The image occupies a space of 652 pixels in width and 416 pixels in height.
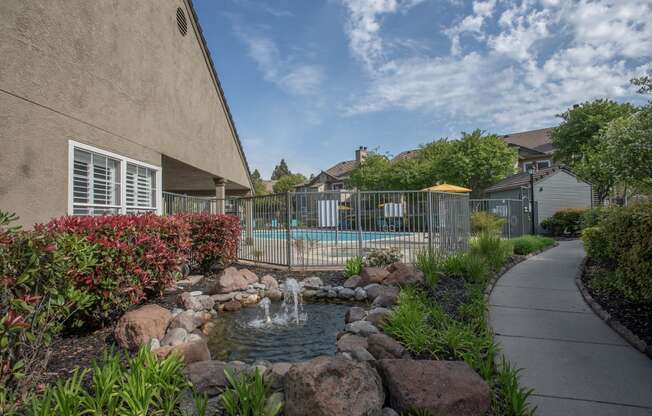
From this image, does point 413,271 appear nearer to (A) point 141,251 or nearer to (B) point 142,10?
(A) point 141,251

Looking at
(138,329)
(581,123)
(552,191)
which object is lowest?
(138,329)

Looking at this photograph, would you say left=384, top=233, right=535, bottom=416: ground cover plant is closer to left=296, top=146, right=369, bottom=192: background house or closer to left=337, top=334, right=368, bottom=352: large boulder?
left=337, top=334, right=368, bottom=352: large boulder

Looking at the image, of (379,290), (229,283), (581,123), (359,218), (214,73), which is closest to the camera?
(379,290)

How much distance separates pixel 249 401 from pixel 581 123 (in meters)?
32.6

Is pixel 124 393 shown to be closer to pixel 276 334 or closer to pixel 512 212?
pixel 276 334

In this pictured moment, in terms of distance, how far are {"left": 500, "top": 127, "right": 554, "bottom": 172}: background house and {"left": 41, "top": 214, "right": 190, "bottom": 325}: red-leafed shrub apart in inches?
1379

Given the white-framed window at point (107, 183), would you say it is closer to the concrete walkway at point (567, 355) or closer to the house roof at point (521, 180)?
the concrete walkway at point (567, 355)

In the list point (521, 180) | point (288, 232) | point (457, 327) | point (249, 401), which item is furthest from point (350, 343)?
point (521, 180)

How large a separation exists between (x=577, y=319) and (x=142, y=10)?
10.1m

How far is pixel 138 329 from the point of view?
429 cm

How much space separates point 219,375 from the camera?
3.15m

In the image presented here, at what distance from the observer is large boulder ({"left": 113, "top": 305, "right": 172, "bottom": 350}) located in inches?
167

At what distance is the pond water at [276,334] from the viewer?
15.3 ft

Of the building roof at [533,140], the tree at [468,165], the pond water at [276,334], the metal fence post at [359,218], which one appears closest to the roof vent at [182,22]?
the metal fence post at [359,218]
